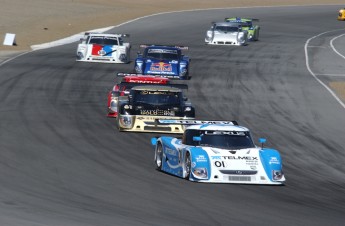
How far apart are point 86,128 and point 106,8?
56.8 meters

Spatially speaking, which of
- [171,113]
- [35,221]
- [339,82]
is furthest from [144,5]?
[35,221]

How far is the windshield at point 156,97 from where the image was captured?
29.8 meters

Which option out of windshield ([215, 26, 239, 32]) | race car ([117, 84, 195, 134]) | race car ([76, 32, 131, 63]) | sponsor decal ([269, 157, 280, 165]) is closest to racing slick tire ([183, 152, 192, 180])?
sponsor decal ([269, 157, 280, 165])

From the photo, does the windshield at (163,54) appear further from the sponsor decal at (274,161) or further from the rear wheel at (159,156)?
Answer: the sponsor decal at (274,161)

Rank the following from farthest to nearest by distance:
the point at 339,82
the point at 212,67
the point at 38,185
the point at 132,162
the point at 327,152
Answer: the point at 212,67 < the point at 339,82 < the point at 327,152 < the point at 132,162 < the point at 38,185

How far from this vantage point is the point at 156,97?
29938 millimetres

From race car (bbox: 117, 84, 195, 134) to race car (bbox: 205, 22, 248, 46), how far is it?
1137 inches

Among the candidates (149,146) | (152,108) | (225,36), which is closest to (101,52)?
(225,36)

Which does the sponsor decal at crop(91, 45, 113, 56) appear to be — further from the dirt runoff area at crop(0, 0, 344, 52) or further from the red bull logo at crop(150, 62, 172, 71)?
the dirt runoff area at crop(0, 0, 344, 52)

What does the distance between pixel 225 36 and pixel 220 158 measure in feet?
127

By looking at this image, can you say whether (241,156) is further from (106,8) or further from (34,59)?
(106,8)

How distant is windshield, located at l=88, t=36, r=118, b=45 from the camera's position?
48.8 metres

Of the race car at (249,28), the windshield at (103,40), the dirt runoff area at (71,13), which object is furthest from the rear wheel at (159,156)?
the race car at (249,28)

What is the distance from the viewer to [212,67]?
159 feet
